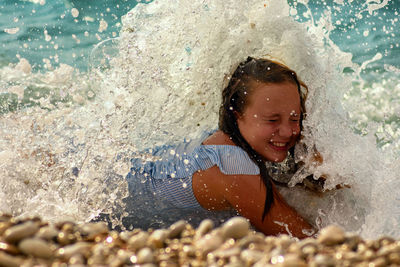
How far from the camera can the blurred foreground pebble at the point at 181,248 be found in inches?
56.3

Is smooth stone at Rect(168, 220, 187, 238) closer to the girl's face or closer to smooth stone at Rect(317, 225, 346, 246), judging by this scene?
smooth stone at Rect(317, 225, 346, 246)

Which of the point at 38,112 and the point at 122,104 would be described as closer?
the point at 122,104

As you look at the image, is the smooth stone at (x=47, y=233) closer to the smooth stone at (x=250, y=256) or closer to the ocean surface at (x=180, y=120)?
the smooth stone at (x=250, y=256)

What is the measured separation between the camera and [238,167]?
2.93 meters

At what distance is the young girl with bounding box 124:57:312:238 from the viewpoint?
9.57 ft

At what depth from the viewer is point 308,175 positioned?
3.40m

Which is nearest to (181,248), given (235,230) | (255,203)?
(235,230)

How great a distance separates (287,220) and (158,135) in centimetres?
130

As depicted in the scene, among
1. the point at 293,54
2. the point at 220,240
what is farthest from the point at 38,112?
the point at 220,240

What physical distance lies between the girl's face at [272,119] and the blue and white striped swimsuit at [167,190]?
265mm

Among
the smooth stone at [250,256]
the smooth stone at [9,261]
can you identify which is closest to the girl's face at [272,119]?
the smooth stone at [250,256]

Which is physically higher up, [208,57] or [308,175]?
[208,57]

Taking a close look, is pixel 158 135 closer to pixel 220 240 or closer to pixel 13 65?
pixel 220 240

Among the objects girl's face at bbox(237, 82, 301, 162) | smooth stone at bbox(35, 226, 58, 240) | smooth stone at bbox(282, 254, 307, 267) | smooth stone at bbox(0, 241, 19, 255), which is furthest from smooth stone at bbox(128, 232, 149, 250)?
girl's face at bbox(237, 82, 301, 162)
